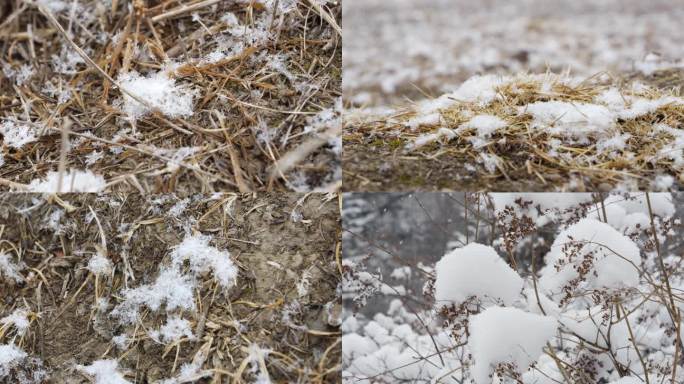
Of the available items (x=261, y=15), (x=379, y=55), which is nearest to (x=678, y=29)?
(x=379, y=55)

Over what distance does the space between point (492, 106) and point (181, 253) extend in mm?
1083

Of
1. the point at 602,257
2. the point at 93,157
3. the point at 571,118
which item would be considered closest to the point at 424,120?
the point at 571,118

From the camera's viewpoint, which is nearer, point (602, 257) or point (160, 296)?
point (602, 257)

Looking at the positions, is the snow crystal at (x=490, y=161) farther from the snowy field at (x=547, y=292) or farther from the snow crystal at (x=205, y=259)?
the snow crystal at (x=205, y=259)

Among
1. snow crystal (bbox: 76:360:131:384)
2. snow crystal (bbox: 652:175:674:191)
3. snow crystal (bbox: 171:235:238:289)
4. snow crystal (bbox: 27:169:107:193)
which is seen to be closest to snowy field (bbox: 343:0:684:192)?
snow crystal (bbox: 652:175:674:191)

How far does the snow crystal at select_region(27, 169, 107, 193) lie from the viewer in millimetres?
1731

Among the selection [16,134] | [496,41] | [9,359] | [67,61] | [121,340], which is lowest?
[9,359]

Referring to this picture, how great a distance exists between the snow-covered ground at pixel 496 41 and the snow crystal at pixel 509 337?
1687 mm

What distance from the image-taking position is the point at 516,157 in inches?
63.2

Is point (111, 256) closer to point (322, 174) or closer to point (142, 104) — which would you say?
point (142, 104)

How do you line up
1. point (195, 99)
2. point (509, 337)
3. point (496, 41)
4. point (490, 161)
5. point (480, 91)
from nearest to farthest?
point (509, 337) → point (490, 161) → point (195, 99) → point (480, 91) → point (496, 41)

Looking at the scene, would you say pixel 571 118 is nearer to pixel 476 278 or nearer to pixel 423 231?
pixel 476 278

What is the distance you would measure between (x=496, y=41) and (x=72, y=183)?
14.8 feet

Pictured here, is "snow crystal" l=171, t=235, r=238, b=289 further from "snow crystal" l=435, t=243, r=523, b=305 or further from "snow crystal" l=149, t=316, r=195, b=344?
"snow crystal" l=435, t=243, r=523, b=305
